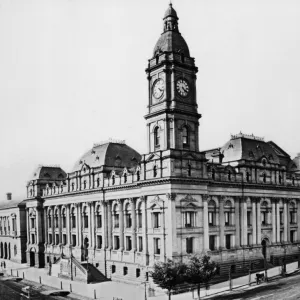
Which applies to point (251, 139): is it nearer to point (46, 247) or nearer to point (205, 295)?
point (205, 295)

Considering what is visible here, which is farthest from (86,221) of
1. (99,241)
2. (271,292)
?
(271,292)

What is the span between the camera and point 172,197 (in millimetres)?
54500

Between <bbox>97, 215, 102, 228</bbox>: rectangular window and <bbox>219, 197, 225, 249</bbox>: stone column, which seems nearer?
<bbox>219, 197, 225, 249</bbox>: stone column

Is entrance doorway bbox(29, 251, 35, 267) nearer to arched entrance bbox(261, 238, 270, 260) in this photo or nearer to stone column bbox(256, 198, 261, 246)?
stone column bbox(256, 198, 261, 246)

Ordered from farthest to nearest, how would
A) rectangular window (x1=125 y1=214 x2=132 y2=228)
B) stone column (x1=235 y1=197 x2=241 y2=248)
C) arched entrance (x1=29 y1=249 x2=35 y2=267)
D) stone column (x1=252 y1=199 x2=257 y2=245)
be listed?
1. arched entrance (x1=29 y1=249 x2=35 y2=267)
2. stone column (x1=252 y1=199 x2=257 y2=245)
3. rectangular window (x1=125 y1=214 x2=132 y2=228)
4. stone column (x1=235 y1=197 x2=241 y2=248)

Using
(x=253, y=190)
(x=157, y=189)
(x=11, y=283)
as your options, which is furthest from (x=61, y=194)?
(x=253, y=190)

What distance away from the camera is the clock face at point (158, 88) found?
188 ft

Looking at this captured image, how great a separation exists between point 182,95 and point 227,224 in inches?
795

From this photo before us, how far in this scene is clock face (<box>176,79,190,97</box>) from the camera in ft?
188

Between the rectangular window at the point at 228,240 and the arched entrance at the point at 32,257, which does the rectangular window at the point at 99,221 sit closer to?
the rectangular window at the point at 228,240

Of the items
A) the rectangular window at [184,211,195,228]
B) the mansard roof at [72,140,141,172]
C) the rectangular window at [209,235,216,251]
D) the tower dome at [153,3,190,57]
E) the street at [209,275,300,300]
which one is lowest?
the street at [209,275,300,300]

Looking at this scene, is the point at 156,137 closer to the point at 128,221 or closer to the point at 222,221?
the point at 128,221

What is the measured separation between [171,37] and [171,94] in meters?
7.76

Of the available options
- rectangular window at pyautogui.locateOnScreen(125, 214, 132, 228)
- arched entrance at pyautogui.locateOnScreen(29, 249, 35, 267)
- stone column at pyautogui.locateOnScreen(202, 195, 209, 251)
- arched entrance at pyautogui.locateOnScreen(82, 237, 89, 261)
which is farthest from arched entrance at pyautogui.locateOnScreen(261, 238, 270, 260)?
arched entrance at pyautogui.locateOnScreen(29, 249, 35, 267)
